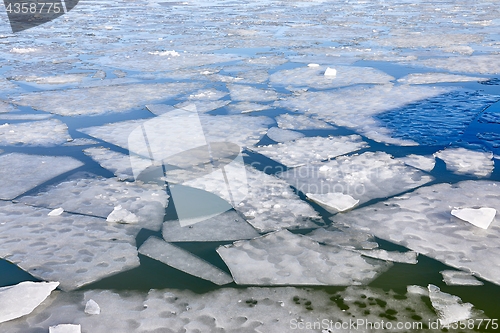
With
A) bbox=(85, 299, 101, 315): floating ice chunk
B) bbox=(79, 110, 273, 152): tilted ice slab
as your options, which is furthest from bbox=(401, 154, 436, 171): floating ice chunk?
bbox=(85, 299, 101, 315): floating ice chunk

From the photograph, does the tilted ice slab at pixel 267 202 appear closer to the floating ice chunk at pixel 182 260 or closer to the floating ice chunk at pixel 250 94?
the floating ice chunk at pixel 182 260

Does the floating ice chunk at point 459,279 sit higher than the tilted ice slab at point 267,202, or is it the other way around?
the tilted ice slab at point 267,202

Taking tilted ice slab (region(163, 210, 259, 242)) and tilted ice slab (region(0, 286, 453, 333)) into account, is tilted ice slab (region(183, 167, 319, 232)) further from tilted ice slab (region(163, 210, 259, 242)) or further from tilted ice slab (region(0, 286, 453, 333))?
tilted ice slab (region(0, 286, 453, 333))

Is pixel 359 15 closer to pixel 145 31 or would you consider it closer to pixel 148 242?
pixel 145 31

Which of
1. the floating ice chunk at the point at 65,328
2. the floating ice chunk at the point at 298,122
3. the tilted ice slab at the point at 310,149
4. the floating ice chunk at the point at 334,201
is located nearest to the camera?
the floating ice chunk at the point at 65,328

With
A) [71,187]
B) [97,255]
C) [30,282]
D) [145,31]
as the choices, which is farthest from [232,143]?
[145,31]

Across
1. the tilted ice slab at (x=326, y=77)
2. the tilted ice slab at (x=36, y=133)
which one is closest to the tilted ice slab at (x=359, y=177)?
the tilted ice slab at (x=36, y=133)

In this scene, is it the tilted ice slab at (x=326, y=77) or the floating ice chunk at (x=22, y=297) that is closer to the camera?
the floating ice chunk at (x=22, y=297)
